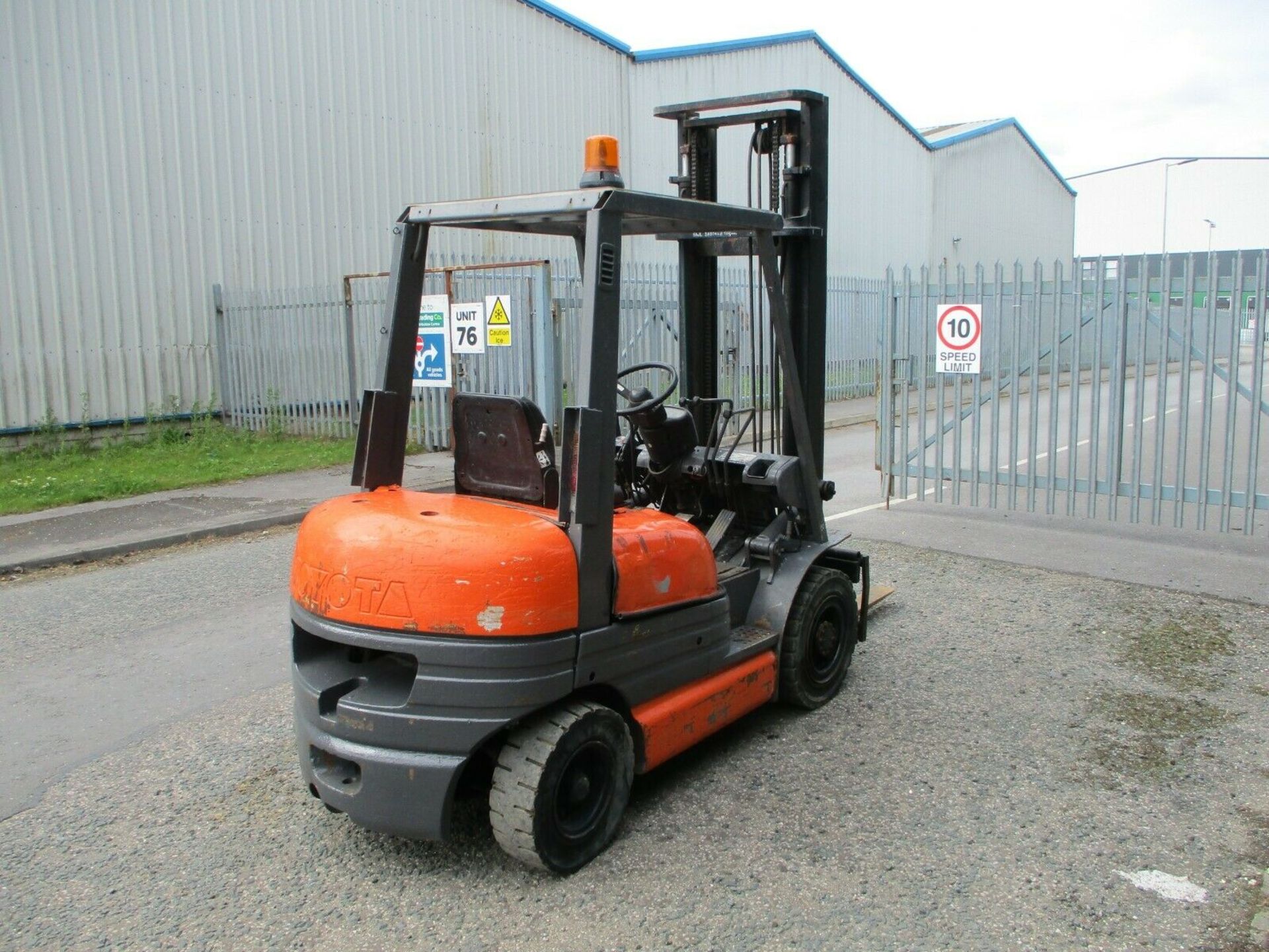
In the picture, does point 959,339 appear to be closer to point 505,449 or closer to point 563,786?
point 505,449

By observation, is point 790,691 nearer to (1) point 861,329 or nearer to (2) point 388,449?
(2) point 388,449

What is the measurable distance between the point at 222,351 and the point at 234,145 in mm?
3042

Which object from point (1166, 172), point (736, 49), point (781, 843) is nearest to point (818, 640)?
point (781, 843)

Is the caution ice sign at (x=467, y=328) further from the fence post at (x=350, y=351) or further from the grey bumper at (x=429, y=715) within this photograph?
the grey bumper at (x=429, y=715)

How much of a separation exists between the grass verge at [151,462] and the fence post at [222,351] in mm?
380

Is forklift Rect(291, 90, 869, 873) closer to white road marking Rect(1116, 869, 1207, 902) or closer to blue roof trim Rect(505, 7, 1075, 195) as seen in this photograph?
white road marking Rect(1116, 869, 1207, 902)

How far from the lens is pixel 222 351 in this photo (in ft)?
51.3

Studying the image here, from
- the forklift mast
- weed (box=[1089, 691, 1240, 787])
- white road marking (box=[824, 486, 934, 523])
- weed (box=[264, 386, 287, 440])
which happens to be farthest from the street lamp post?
weed (box=[1089, 691, 1240, 787])

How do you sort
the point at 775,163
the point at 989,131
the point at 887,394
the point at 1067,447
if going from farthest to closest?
the point at 989,131 → the point at 1067,447 → the point at 887,394 → the point at 775,163

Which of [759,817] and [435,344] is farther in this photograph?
[435,344]

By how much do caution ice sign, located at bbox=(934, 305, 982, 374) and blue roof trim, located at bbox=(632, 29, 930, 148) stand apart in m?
14.6

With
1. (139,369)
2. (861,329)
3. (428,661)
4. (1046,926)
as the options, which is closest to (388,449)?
(428,661)

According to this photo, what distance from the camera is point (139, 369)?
48.0 ft

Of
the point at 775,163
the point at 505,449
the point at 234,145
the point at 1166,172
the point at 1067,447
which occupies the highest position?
the point at 1166,172
